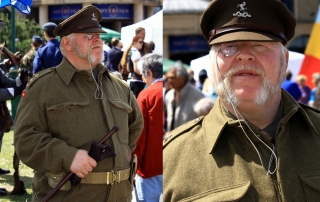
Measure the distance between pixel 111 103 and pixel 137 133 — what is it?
173mm

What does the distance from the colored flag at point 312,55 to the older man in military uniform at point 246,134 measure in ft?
19.9

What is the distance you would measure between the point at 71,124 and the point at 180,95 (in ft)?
5.68

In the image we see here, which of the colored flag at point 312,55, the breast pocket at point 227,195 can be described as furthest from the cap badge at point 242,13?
the colored flag at point 312,55

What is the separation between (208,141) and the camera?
61.5 inches

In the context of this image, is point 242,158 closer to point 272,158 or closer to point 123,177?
point 272,158

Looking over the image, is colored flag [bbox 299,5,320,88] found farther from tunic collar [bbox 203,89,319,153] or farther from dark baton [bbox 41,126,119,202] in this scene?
tunic collar [bbox 203,89,319,153]

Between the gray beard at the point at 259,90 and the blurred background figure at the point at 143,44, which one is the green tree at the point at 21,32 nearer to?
the blurred background figure at the point at 143,44

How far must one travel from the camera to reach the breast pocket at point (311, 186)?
152 centimetres

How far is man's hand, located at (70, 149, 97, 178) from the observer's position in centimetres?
264

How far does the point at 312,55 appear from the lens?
7.55 metres

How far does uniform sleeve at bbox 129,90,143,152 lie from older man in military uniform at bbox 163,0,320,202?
1.15m

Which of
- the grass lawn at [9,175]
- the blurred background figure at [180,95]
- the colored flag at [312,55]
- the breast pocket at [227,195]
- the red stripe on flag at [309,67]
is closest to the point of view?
the blurred background figure at [180,95]

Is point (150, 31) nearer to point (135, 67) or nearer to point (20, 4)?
point (135, 67)

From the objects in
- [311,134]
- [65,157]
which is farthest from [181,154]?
[65,157]
